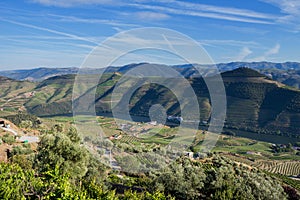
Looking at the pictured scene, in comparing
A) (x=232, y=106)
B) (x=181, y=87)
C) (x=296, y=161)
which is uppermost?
(x=181, y=87)

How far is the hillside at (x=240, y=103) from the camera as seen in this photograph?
118250mm

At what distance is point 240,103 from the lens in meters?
144

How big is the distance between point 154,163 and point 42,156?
10573 mm

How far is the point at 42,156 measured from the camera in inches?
641

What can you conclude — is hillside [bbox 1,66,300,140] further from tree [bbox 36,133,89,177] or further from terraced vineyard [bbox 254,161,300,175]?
tree [bbox 36,133,89,177]

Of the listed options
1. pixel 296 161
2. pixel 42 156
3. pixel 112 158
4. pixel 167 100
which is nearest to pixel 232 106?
pixel 167 100

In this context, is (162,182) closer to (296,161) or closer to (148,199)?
(148,199)

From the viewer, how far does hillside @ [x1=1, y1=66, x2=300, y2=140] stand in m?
118

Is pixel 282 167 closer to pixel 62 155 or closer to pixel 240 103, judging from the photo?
pixel 62 155

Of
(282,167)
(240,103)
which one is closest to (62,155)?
(282,167)

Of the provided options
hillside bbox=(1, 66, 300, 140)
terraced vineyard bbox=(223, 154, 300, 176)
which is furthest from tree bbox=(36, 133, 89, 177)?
hillside bbox=(1, 66, 300, 140)

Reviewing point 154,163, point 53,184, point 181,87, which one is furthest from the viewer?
point 181,87

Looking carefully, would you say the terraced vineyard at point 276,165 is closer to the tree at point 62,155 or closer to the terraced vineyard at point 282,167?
the terraced vineyard at point 282,167

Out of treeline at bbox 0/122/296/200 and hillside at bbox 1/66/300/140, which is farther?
hillside at bbox 1/66/300/140
